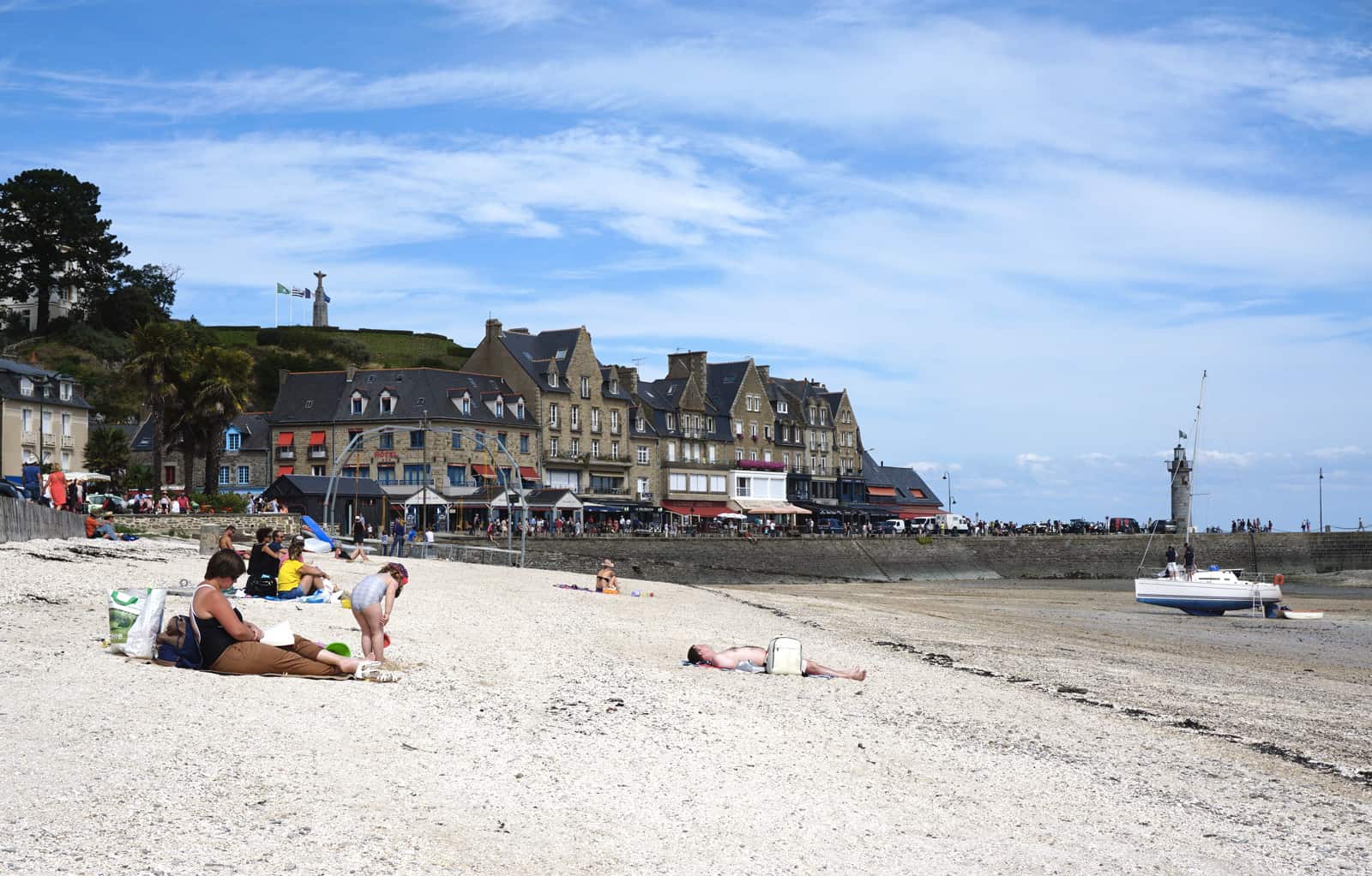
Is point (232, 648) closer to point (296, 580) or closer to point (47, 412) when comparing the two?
point (296, 580)

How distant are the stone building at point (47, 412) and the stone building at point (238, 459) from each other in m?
4.98

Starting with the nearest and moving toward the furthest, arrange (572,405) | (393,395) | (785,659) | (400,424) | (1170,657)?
1. (785,659)
2. (1170,657)
3. (400,424)
4. (393,395)
5. (572,405)

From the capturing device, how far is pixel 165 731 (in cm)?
830

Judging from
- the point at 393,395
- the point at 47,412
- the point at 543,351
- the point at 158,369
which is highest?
the point at 543,351

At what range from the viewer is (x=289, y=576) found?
1822cm

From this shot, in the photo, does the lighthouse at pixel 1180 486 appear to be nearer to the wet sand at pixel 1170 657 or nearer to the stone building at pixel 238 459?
the wet sand at pixel 1170 657

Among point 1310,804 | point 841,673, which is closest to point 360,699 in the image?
point 841,673

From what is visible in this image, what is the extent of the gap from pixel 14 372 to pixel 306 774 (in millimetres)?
64159

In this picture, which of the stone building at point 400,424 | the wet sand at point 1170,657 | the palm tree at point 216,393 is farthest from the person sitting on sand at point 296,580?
the stone building at point 400,424

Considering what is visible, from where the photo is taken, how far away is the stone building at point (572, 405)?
260ft

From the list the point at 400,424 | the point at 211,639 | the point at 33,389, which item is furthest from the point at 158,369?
the point at 211,639

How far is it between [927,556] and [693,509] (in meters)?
17.3

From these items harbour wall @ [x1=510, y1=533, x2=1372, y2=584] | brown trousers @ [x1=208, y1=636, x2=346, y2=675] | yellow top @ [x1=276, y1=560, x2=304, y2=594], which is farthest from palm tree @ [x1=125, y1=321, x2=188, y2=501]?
brown trousers @ [x1=208, y1=636, x2=346, y2=675]

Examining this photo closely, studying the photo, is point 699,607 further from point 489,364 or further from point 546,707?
point 489,364
